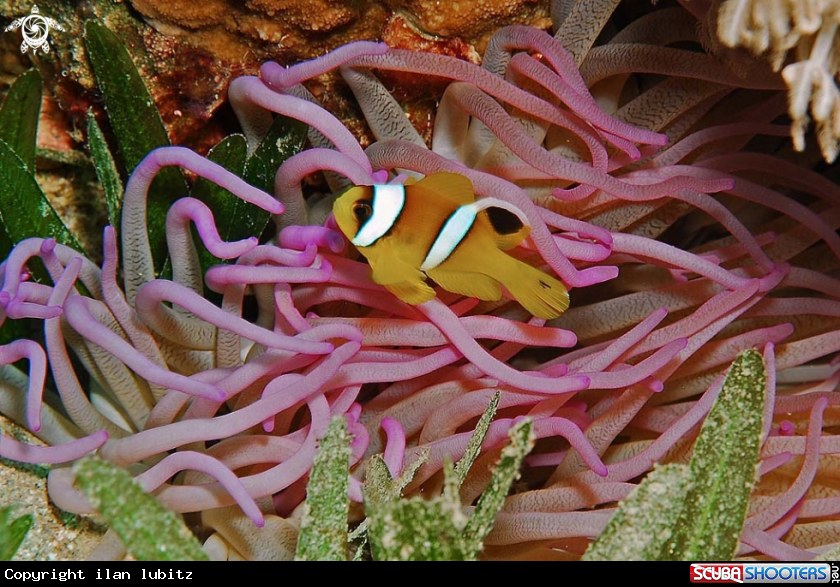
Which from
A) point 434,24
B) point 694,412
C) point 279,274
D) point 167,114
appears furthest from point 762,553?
point 167,114

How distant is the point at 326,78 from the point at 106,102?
0.44 meters

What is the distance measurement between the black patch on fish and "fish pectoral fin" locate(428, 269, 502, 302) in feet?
0.27

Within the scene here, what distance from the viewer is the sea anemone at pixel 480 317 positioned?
112cm

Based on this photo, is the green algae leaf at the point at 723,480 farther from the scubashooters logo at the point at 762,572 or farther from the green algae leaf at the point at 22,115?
the green algae leaf at the point at 22,115

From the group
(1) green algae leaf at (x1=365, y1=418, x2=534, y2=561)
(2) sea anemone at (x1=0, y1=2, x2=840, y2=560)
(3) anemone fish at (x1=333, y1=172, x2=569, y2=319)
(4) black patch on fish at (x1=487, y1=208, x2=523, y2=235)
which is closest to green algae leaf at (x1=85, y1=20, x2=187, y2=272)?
(2) sea anemone at (x1=0, y1=2, x2=840, y2=560)

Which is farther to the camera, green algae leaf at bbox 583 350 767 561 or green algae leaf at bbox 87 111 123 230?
green algae leaf at bbox 87 111 123 230

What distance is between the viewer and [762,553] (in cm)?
121

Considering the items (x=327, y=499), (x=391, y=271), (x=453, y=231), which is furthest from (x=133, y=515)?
(x=453, y=231)

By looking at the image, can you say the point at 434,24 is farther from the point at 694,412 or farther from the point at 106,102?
the point at 694,412

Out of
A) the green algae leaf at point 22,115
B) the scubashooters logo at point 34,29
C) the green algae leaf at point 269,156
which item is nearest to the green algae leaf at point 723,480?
the green algae leaf at point 269,156

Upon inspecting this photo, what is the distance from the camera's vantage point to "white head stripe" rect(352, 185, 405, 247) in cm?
103

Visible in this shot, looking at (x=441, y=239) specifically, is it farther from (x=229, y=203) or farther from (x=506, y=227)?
(x=229, y=203)

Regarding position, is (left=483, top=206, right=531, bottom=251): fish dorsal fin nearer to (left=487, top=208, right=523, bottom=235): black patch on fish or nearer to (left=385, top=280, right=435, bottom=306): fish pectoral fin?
(left=487, top=208, right=523, bottom=235): black patch on fish

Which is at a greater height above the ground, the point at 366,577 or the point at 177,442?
the point at 177,442
